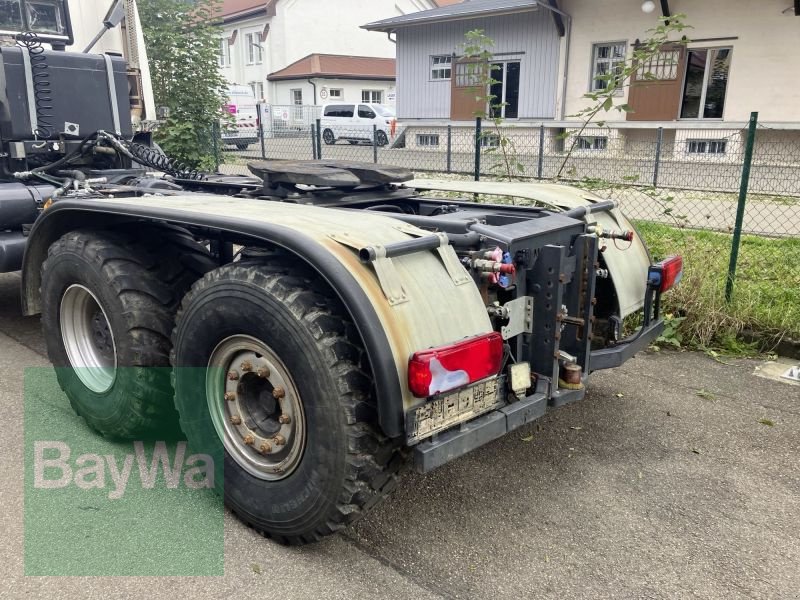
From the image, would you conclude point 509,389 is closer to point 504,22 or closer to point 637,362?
point 637,362

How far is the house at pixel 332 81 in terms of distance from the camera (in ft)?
129

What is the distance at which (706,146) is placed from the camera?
17328 millimetres

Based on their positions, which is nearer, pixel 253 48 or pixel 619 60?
pixel 619 60

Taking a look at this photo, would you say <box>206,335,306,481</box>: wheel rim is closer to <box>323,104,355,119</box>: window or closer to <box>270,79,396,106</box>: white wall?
<box>323,104,355,119</box>: window

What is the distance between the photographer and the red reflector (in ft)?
11.9

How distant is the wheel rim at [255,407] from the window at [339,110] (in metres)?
29.1

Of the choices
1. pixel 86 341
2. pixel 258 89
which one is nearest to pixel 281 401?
pixel 86 341

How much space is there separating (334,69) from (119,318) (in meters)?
39.1

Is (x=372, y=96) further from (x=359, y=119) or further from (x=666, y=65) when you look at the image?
(x=666, y=65)

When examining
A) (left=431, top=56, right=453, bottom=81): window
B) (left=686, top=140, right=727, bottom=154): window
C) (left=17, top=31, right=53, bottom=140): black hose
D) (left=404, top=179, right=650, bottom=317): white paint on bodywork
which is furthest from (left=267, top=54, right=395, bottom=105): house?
(left=404, top=179, right=650, bottom=317): white paint on bodywork

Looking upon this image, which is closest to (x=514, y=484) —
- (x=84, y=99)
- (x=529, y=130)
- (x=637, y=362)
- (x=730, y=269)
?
(x=637, y=362)

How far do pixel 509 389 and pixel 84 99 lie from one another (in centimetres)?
487

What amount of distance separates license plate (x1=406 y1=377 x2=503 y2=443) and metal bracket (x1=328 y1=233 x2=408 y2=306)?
0.39 meters

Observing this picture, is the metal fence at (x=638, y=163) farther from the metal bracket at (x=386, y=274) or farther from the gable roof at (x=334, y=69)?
the gable roof at (x=334, y=69)
